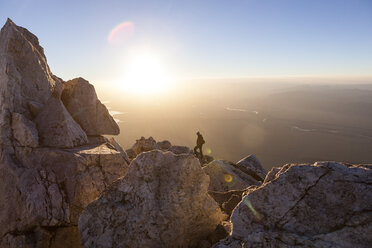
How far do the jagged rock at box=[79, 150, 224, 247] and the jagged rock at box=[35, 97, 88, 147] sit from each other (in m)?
3.97

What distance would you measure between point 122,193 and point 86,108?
21.9 ft

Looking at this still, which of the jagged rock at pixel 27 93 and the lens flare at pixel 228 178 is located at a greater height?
the jagged rock at pixel 27 93

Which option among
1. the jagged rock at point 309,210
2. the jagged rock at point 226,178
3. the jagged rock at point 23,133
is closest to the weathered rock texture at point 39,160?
the jagged rock at point 23,133

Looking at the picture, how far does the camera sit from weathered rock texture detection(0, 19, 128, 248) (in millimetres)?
6160

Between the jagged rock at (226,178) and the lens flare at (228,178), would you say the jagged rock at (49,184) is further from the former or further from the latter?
the lens flare at (228,178)

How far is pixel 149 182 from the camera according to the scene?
5418mm

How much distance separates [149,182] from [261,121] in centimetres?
12393

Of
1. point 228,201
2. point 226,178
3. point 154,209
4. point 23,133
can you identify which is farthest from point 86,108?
point 226,178

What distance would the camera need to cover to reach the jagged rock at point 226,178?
11.7 meters

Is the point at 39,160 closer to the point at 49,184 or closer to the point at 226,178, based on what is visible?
the point at 49,184

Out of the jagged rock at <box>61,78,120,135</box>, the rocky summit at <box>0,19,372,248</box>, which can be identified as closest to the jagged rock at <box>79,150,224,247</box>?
the rocky summit at <box>0,19,372,248</box>

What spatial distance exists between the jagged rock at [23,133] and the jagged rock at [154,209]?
13.2 feet

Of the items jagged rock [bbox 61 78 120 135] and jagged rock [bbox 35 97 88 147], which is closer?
jagged rock [bbox 35 97 88 147]

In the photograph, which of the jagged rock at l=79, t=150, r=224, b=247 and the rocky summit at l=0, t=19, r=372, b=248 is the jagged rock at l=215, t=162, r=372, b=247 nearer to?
the rocky summit at l=0, t=19, r=372, b=248
